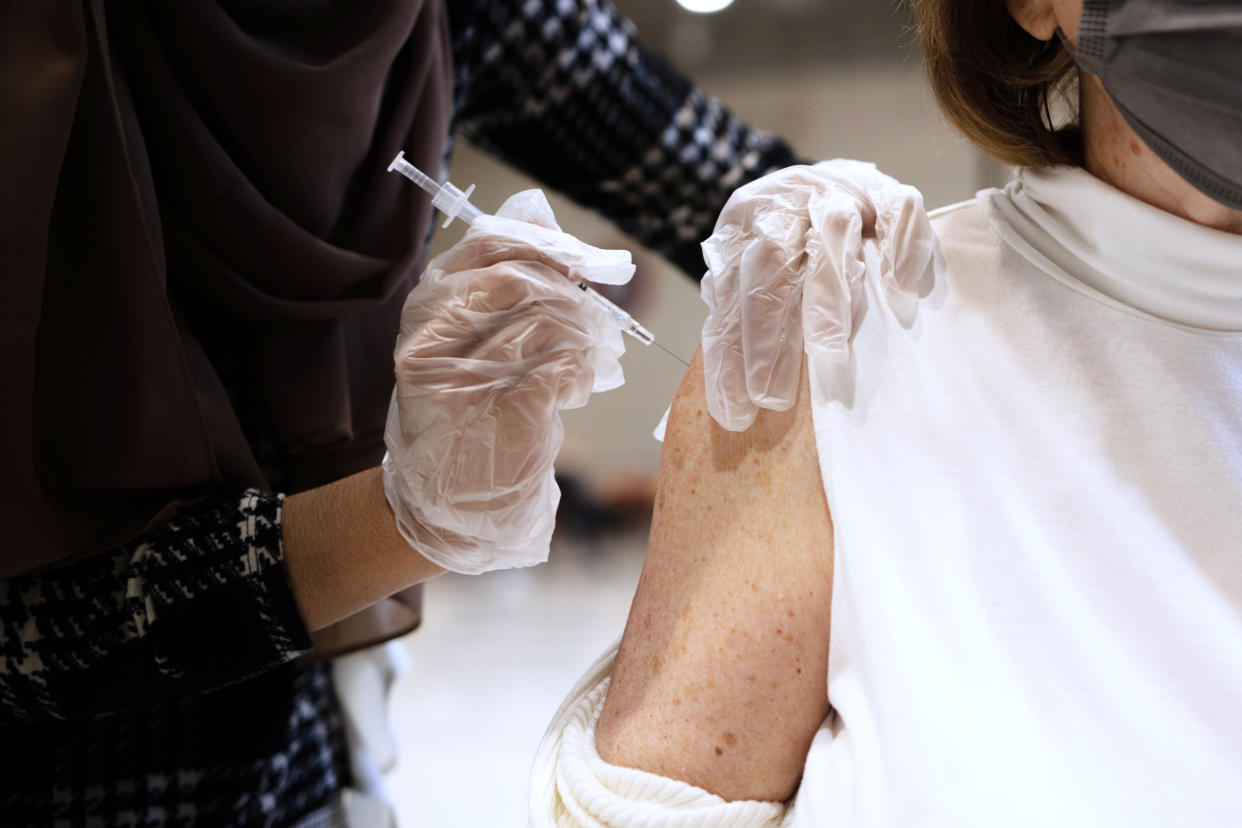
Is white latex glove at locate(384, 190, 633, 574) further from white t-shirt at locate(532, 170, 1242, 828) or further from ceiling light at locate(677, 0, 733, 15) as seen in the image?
ceiling light at locate(677, 0, 733, 15)

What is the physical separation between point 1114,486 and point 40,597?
99 centimetres

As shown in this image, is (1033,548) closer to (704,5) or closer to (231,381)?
(231,381)

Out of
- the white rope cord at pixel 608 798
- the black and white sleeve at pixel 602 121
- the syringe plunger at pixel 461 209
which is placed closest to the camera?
the white rope cord at pixel 608 798

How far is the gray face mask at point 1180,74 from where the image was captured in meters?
0.71

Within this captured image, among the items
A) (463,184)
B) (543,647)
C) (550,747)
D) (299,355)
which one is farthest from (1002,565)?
(543,647)

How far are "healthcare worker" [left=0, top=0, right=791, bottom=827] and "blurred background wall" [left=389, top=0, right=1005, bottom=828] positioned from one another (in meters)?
0.94

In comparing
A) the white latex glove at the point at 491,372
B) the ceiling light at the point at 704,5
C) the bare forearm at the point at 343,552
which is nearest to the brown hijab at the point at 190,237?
the bare forearm at the point at 343,552

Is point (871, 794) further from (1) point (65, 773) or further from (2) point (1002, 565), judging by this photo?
(1) point (65, 773)

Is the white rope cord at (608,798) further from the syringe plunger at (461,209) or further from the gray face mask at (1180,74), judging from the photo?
the gray face mask at (1180,74)

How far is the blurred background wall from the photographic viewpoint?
7.80 ft

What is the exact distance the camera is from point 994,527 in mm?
847

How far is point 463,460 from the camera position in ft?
3.11

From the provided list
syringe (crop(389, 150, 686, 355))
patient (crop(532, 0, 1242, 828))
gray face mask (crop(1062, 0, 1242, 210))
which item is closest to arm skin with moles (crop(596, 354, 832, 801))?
patient (crop(532, 0, 1242, 828))

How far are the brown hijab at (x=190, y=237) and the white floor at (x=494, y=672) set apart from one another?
4.89 feet
